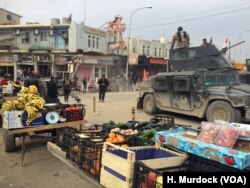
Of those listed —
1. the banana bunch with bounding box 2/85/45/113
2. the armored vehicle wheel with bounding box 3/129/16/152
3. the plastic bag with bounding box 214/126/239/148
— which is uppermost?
the banana bunch with bounding box 2/85/45/113

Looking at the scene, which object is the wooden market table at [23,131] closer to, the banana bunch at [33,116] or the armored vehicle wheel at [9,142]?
the armored vehicle wheel at [9,142]

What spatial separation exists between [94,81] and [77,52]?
4.07m

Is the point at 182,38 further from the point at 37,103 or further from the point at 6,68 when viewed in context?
the point at 6,68

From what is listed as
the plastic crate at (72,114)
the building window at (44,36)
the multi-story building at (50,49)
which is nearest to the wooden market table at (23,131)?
the plastic crate at (72,114)

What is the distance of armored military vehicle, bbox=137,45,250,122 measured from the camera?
11039mm

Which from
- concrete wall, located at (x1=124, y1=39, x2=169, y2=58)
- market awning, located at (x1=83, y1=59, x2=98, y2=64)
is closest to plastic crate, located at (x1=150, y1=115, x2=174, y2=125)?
market awning, located at (x1=83, y1=59, x2=98, y2=64)

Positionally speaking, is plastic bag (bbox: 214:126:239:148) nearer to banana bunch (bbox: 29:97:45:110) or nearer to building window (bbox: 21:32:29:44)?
banana bunch (bbox: 29:97:45:110)

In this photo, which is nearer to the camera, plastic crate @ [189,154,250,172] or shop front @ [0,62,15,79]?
plastic crate @ [189,154,250,172]

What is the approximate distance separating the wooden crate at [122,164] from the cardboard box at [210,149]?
14 centimetres

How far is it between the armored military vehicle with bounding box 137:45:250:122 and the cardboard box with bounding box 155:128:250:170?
6.83 meters

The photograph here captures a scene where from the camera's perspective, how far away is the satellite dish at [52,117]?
750 cm

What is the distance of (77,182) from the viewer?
5863 millimetres

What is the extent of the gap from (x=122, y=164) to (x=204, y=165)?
96 centimetres

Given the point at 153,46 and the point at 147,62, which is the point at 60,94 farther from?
the point at 153,46
